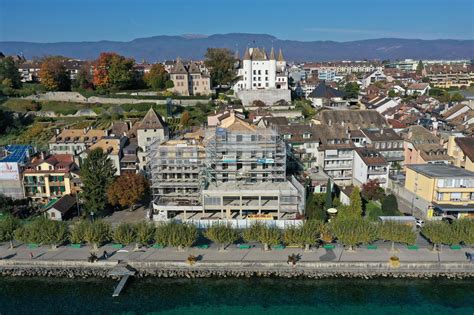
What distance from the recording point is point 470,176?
103ft

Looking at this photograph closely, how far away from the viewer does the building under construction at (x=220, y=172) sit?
31.9m

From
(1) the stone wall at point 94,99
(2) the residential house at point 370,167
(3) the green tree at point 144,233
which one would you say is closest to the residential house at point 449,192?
(2) the residential house at point 370,167

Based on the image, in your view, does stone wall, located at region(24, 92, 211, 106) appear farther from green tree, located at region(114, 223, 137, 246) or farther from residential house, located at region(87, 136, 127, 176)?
green tree, located at region(114, 223, 137, 246)

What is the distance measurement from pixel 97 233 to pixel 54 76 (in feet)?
155

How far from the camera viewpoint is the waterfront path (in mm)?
26406

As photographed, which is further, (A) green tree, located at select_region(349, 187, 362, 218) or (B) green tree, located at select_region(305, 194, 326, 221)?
(A) green tree, located at select_region(349, 187, 362, 218)

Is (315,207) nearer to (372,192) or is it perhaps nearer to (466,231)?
(372,192)

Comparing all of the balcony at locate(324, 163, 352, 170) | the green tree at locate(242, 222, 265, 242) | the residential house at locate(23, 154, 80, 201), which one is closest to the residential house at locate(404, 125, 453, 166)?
the balcony at locate(324, 163, 352, 170)

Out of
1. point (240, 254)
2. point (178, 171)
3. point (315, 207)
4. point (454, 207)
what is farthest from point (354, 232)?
point (178, 171)

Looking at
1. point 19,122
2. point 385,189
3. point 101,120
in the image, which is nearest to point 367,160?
point 385,189

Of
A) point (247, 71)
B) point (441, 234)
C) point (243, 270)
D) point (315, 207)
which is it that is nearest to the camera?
point (243, 270)

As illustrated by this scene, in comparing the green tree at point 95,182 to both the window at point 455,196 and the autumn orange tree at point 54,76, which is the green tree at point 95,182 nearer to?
the window at point 455,196

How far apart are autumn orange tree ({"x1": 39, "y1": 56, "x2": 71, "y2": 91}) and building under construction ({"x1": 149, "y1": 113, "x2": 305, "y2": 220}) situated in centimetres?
4134

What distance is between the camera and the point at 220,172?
108 feet
